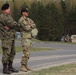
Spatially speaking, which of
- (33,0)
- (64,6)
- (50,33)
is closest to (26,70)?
(50,33)

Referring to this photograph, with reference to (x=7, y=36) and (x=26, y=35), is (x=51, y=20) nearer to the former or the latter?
(x=26, y=35)

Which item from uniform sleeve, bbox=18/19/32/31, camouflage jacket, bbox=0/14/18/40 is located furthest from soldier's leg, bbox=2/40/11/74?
uniform sleeve, bbox=18/19/32/31

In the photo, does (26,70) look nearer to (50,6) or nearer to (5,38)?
(5,38)

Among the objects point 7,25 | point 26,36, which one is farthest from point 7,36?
point 26,36

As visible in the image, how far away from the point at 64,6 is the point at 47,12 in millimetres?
10155

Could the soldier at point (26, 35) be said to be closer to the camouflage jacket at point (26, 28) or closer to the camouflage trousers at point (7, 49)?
the camouflage jacket at point (26, 28)

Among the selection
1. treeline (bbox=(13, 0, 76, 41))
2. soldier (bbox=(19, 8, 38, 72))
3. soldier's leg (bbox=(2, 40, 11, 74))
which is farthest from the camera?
treeline (bbox=(13, 0, 76, 41))

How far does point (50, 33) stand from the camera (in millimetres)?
58594

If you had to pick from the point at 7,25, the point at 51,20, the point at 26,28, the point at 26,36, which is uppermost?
the point at 7,25

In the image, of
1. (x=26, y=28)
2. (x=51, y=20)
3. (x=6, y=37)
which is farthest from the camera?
(x=51, y=20)

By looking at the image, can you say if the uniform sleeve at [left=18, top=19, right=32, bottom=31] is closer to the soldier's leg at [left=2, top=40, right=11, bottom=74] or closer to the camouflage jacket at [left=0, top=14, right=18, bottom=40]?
the camouflage jacket at [left=0, top=14, right=18, bottom=40]

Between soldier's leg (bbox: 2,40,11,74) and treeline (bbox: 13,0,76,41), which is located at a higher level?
soldier's leg (bbox: 2,40,11,74)

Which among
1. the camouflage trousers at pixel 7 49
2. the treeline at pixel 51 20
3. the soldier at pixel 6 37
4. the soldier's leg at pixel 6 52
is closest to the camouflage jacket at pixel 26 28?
the soldier at pixel 6 37

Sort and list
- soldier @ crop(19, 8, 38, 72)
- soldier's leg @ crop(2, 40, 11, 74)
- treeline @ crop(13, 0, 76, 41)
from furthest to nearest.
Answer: treeline @ crop(13, 0, 76, 41)
soldier @ crop(19, 8, 38, 72)
soldier's leg @ crop(2, 40, 11, 74)
